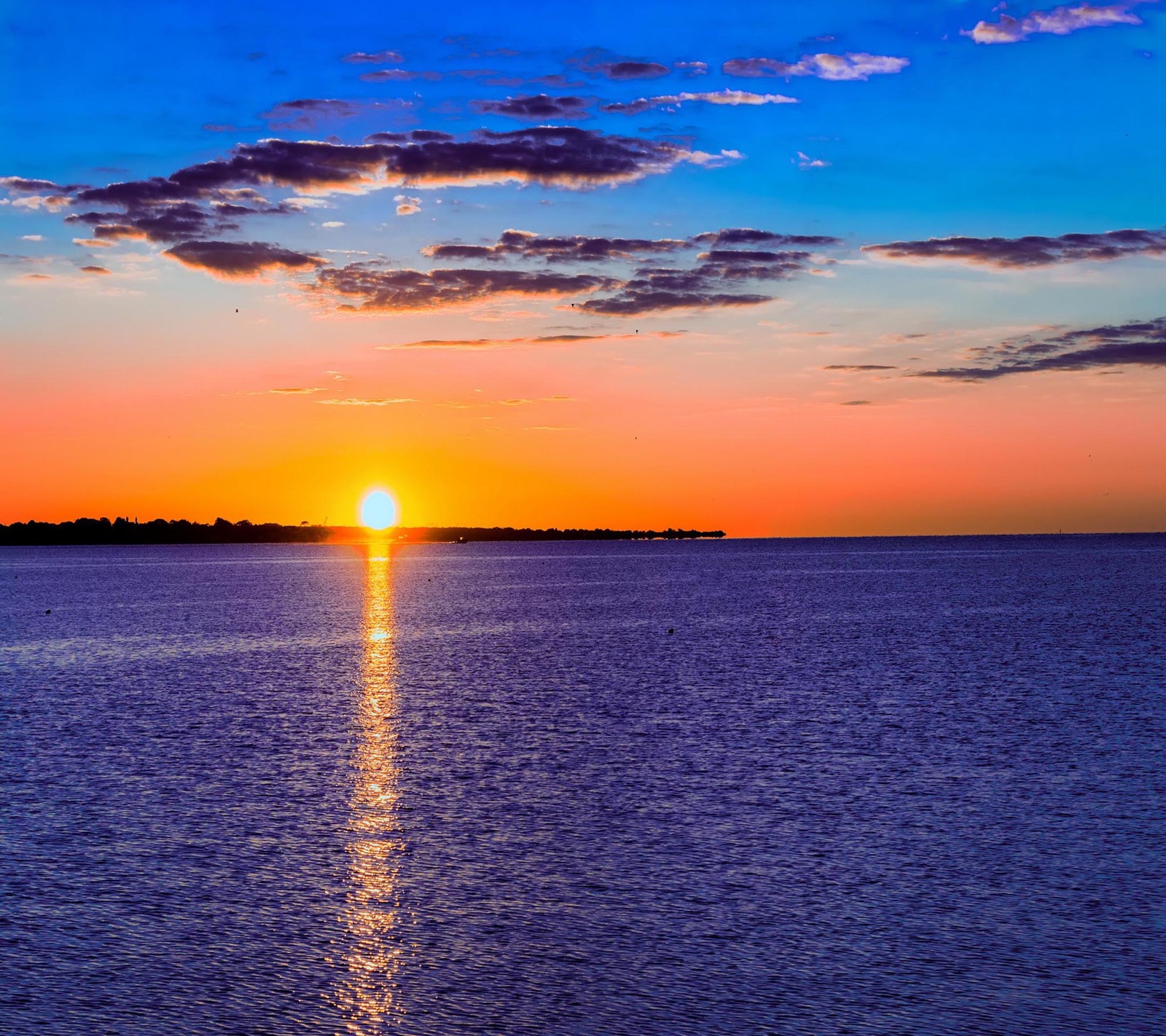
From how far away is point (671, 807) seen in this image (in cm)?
2552

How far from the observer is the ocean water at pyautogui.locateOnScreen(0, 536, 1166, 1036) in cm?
1497

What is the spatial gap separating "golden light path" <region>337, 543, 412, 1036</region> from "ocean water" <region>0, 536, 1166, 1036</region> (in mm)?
82

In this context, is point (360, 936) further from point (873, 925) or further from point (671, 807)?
point (671, 807)

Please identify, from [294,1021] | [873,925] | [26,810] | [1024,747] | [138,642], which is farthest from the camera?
[138,642]

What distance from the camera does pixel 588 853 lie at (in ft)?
71.3

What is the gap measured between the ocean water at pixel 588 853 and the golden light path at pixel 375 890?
8cm

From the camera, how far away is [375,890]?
64.4 feet

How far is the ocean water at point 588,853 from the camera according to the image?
15.0m

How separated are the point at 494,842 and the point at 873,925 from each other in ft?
25.3

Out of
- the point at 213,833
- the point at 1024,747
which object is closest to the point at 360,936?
the point at 213,833

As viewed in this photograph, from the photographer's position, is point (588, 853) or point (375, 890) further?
point (588, 853)

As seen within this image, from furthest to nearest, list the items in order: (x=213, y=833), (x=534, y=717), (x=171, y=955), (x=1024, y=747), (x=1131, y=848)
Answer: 1. (x=534, y=717)
2. (x=1024, y=747)
3. (x=213, y=833)
4. (x=1131, y=848)
5. (x=171, y=955)

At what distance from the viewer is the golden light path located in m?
14.8

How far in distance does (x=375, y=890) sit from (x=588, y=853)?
4.08 meters
